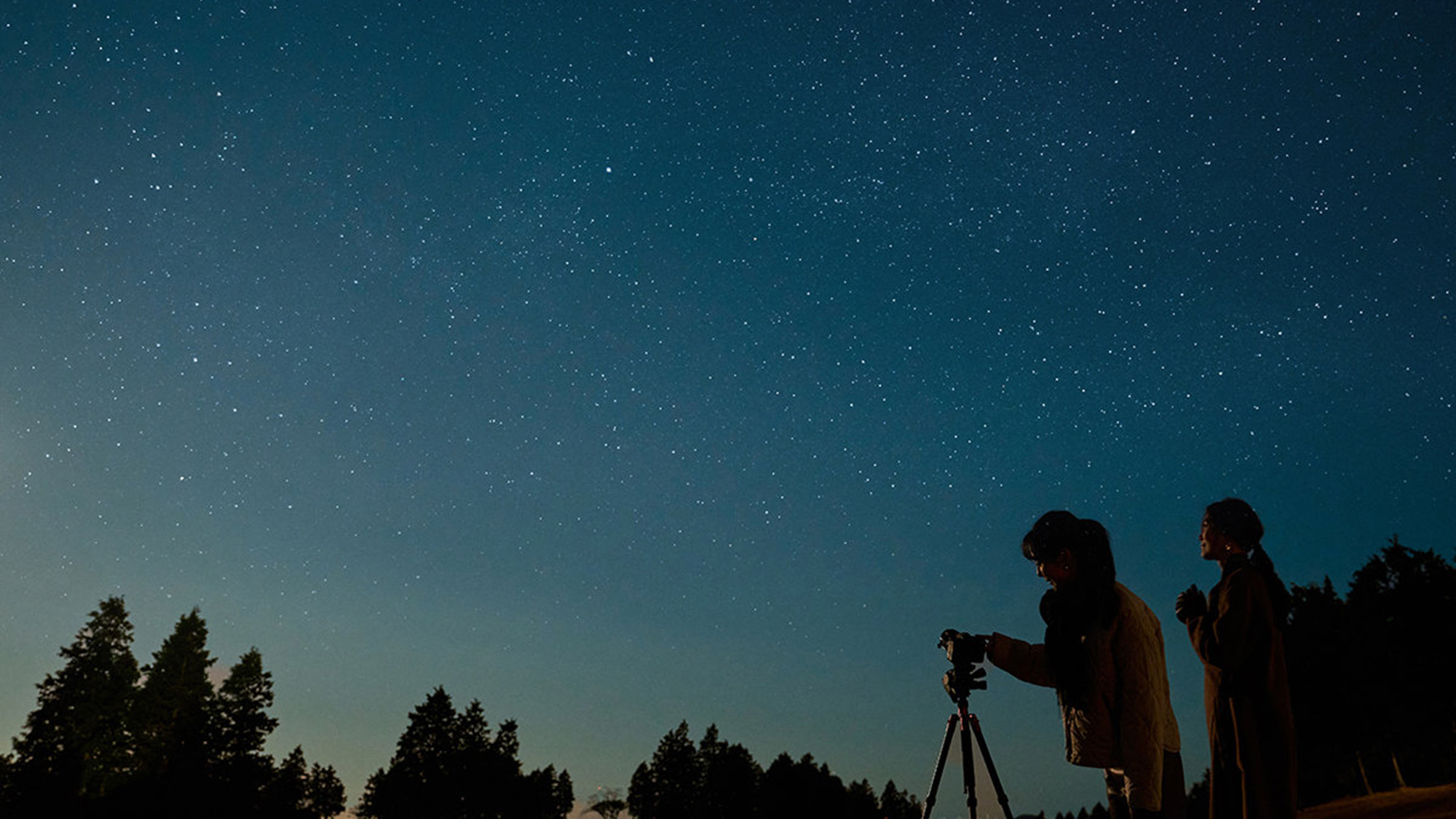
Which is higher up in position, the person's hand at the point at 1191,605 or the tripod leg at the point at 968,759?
the person's hand at the point at 1191,605

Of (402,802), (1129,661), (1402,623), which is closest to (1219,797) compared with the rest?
(1129,661)

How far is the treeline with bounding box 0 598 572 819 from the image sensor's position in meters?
40.0

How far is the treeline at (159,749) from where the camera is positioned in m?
40.0

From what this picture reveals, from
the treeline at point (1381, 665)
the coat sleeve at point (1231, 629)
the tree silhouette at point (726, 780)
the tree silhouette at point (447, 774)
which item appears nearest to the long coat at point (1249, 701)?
the coat sleeve at point (1231, 629)

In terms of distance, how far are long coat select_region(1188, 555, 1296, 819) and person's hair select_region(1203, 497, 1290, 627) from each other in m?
0.09

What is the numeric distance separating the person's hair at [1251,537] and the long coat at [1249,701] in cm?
9

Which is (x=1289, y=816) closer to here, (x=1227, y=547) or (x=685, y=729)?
(x=1227, y=547)

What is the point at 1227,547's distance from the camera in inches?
180

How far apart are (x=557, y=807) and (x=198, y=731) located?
132ft

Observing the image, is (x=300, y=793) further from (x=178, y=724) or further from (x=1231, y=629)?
(x=1231, y=629)

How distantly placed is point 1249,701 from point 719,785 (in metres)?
79.6

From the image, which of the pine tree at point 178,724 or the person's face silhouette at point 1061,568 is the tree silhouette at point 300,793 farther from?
the person's face silhouette at point 1061,568

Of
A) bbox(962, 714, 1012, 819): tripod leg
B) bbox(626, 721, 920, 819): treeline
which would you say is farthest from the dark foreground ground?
bbox(626, 721, 920, 819): treeline

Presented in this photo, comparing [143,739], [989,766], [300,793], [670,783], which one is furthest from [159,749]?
[989,766]
